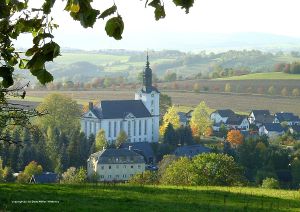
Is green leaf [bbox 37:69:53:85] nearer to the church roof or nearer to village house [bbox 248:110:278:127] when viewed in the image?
the church roof

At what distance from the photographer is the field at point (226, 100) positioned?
82.3m

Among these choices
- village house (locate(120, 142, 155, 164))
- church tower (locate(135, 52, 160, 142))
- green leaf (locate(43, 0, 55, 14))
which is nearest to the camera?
green leaf (locate(43, 0, 55, 14))

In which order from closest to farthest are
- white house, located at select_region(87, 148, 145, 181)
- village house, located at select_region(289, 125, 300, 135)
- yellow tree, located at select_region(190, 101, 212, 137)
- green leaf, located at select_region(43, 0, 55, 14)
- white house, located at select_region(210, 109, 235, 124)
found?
green leaf, located at select_region(43, 0, 55, 14) → white house, located at select_region(87, 148, 145, 181) → yellow tree, located at select_region(190, 101, 212, 137) → village house, located at select_region(289, 125, 300, 135) → white house, located at select_region(210, 109, 235, 124)

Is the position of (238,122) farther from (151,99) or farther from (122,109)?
(122,109)

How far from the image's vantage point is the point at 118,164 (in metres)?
47.6

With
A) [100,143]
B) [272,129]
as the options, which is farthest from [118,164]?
[272,129]

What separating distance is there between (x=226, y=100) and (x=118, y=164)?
4006 centimetres

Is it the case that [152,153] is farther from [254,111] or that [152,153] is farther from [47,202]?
[47,202]

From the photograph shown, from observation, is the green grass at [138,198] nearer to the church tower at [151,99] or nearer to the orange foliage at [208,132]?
the orange foliage at [208,132]

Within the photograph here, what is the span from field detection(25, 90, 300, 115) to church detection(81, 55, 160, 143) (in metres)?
13.0

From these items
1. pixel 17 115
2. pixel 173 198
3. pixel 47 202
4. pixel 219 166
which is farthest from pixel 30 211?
pixel 219 166

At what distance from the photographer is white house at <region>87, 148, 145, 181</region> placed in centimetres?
4700

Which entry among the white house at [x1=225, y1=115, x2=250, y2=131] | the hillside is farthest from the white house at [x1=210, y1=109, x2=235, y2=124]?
the hillside

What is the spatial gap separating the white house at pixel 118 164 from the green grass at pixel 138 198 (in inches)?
1314
